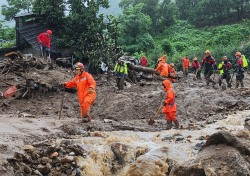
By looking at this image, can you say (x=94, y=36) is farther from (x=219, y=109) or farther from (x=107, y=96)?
(x=219, y=109)

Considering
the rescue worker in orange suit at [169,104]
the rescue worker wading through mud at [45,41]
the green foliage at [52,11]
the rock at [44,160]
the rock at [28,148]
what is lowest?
the rock at [44,160]

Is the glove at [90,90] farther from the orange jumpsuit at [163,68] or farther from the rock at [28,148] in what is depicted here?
the orange jumpsuit at [163,68]

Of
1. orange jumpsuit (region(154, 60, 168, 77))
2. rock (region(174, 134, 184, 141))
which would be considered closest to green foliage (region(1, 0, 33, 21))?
orange jumpsuit (region(154, 60, 168, 77))

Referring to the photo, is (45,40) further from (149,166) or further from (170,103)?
(149,166)

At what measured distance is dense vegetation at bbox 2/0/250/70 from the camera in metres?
24.0

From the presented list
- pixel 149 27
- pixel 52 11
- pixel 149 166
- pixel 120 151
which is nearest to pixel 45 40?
pixel 52 11

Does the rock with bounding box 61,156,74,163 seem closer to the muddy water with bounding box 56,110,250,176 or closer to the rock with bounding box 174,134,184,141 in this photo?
the muddy water with bounding box 56,110,250,176

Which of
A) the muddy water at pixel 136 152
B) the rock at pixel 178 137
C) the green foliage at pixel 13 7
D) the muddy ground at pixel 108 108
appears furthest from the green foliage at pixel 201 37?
the muddy water at pixel 136 152

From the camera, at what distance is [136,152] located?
28.3 ft

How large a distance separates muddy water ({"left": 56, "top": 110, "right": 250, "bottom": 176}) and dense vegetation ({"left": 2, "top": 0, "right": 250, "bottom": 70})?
13034mm

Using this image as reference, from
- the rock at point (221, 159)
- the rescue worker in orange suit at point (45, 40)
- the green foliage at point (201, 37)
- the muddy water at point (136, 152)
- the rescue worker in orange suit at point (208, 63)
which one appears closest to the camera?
the rock at point (221, 159)

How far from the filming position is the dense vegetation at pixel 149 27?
24.0 metres

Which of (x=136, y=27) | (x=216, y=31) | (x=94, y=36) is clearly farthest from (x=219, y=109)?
(x=216, y=31)

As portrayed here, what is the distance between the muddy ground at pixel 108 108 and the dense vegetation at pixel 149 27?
4386mm
